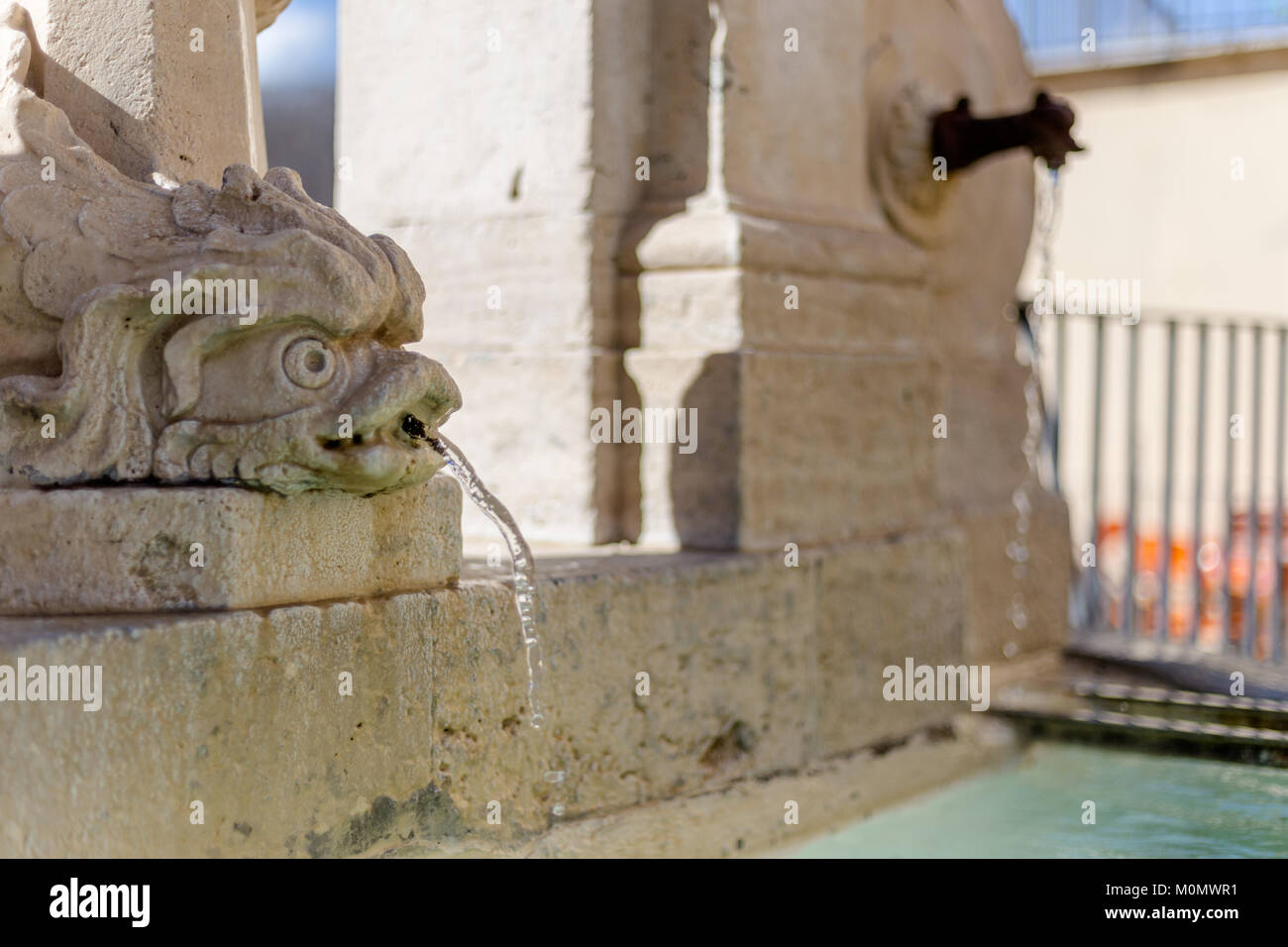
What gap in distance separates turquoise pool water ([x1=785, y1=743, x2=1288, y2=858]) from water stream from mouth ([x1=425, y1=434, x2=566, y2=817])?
3.05 feet

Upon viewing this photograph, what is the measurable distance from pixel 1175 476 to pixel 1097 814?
8634 mm

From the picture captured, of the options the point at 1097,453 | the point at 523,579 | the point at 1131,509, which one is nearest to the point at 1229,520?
the point at 1131,509

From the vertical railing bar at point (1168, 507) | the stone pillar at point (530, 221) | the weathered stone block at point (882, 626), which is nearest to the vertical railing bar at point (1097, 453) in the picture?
the vertical railing bar at point (1168, 507)

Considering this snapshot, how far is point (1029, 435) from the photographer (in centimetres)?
527

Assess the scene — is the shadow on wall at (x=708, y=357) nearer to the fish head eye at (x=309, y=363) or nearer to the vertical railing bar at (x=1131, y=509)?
the fish head eye at (x=309, y=363)

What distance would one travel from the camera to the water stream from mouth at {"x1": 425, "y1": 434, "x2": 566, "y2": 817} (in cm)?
287

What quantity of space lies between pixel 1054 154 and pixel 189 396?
116 inches

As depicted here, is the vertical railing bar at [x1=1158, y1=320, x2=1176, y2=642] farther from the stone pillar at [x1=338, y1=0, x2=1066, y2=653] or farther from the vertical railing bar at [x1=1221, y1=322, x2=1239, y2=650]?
the stone pillar at [x1=338, y1=0, x2=1066, y2=653]

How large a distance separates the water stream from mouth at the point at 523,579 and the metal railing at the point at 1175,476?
294cm

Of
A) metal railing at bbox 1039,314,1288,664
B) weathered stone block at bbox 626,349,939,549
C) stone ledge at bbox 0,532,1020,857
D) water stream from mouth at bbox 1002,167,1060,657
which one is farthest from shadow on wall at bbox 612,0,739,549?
metal railing at bbox 1039,314,1288,664

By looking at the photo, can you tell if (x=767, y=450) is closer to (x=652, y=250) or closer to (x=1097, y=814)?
(x=652, y=250)

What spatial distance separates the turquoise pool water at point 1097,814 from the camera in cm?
355
